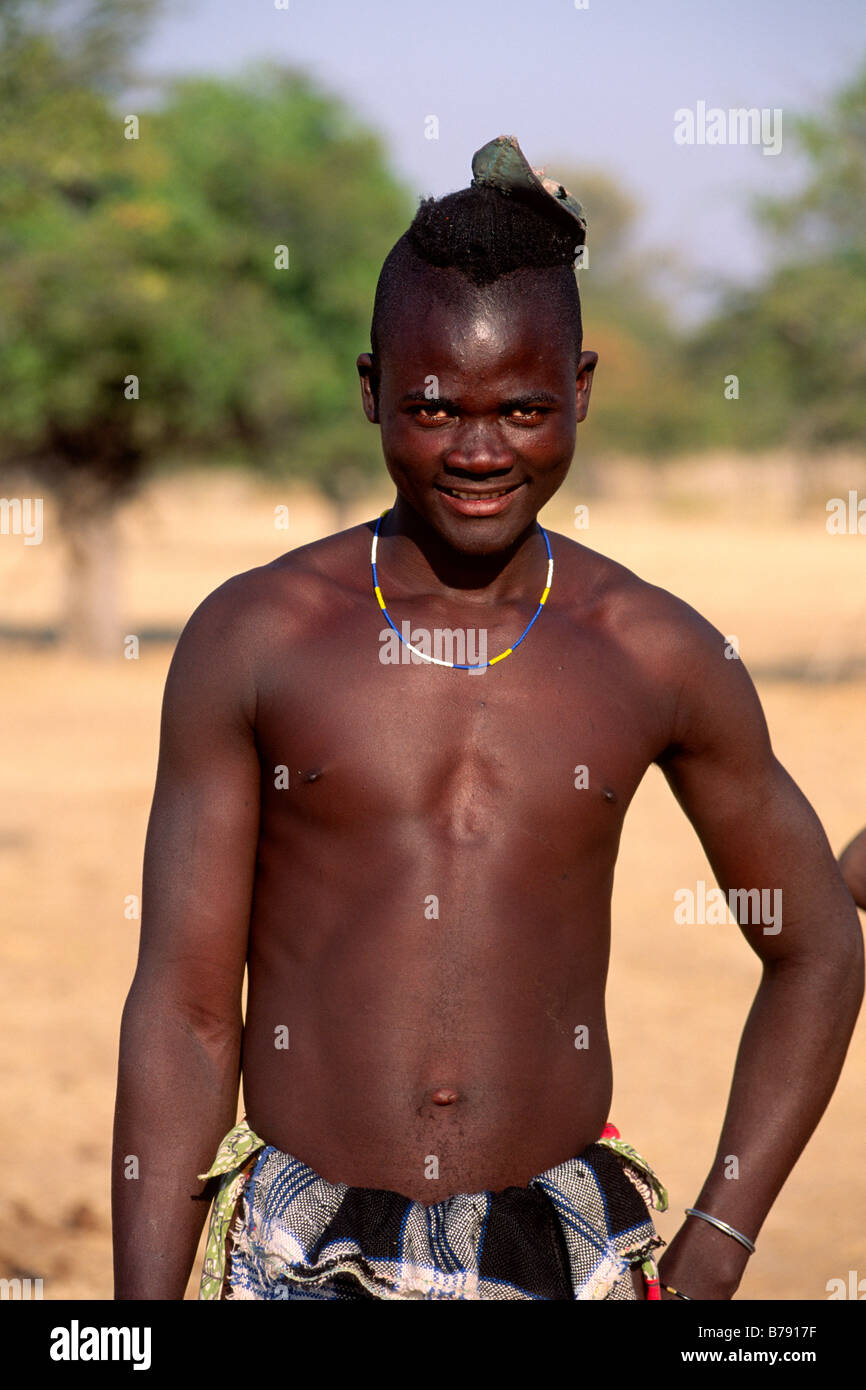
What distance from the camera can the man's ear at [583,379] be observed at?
227 cm

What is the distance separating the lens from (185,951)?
213 cm

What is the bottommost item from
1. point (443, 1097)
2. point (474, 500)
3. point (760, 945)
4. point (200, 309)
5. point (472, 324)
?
point (443, 1097)

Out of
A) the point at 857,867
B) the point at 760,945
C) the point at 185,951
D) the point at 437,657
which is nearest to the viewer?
the point at 185,951

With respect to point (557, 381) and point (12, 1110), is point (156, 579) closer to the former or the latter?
point (12, 1110)

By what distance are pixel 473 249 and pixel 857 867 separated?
1.42 metres

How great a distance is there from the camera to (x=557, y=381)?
2.17 metres

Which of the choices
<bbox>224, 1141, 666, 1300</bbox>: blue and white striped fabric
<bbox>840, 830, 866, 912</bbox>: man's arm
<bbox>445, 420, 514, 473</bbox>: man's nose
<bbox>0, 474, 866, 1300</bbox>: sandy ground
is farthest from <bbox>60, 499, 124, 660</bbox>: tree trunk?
<bbox>224, 1141, 666, 1300</bbox>: blue and white striped fabric

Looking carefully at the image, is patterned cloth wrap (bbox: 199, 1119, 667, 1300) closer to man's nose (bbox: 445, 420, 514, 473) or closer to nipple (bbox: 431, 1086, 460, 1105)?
nipple (bbox: 431, 1086, 460, 1105)

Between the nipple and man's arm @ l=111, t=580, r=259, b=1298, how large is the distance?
290 millimetres

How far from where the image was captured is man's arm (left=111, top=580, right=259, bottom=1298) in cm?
212

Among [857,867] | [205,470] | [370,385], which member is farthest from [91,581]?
[370,385]

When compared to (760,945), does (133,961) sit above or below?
below

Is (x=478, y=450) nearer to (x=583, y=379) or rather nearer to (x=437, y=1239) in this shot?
(x=583, y=379)
